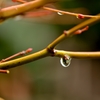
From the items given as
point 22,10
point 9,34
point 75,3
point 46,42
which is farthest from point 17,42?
point 22,10

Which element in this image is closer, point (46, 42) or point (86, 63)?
point (46, 42)

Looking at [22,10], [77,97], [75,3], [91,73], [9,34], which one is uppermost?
[22,10]

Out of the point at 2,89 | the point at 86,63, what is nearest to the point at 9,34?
the point at 2,89

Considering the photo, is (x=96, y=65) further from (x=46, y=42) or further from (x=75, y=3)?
(x=75, y=3)

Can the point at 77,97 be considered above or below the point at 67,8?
below

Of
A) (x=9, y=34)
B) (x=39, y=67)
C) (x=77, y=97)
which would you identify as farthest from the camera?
(x=77, y=97)

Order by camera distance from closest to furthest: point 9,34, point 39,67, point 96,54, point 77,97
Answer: point 96,54 → point 9,34 → point 39,67 → point 77,97
